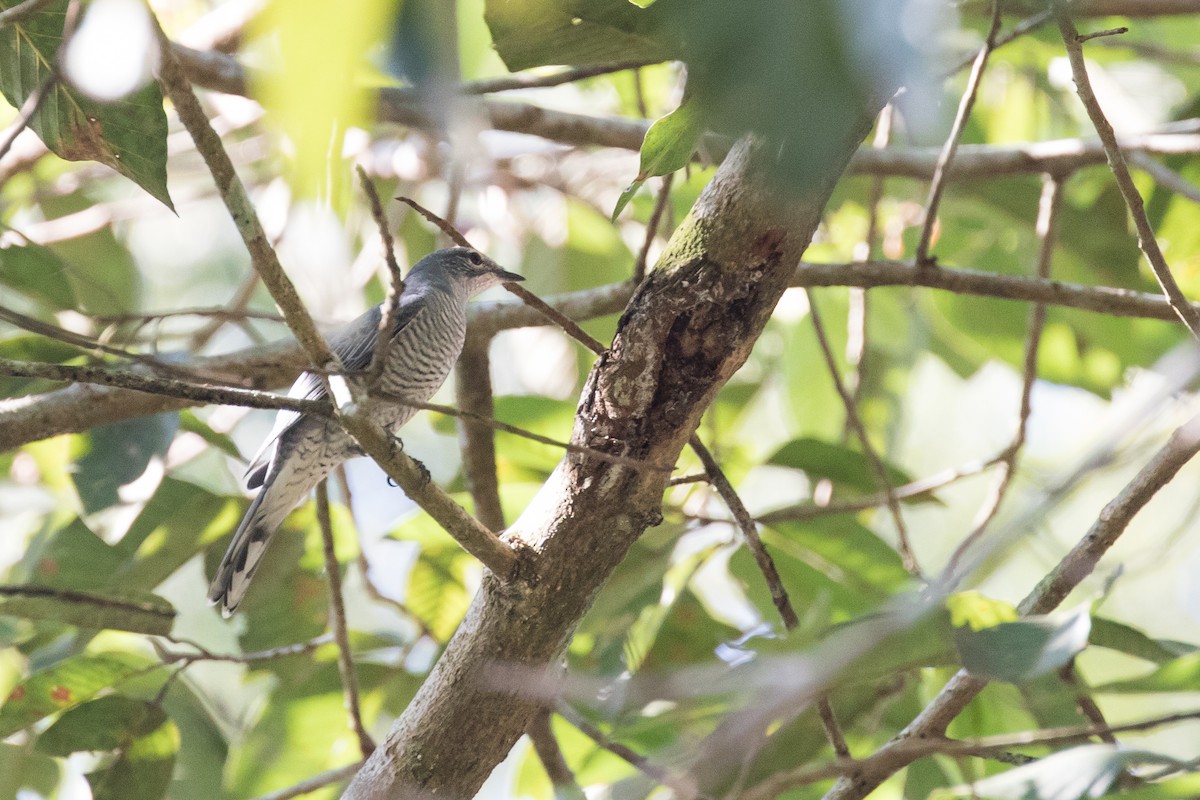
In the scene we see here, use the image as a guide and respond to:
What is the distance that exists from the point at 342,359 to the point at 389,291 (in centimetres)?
216

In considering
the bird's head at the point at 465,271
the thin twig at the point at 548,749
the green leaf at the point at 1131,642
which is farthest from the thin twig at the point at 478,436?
the green leaf at the point at 1131,642

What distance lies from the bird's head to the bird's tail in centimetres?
117

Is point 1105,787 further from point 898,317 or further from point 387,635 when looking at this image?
point 898,317

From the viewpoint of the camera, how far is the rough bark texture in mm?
1663

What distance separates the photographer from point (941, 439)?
671cm

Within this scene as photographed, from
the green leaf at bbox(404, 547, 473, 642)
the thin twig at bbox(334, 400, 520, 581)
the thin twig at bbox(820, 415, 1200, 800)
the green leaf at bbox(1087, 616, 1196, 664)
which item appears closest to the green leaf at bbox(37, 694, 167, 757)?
the green leaf at bbox(404, 547, 473, 642)

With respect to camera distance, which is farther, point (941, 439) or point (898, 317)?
point (941, 439)

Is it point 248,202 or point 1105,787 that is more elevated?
point 248,202

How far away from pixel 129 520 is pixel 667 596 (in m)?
1.62

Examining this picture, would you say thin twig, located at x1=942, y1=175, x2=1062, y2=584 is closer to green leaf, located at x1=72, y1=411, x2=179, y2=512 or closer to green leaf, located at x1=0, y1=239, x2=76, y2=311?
green leaf, located at x1=72, y1=411, x2=179, y2=512

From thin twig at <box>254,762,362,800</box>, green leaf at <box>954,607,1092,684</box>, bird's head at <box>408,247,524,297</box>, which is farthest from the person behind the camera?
bird's head at <box>408,247,524,297</box>

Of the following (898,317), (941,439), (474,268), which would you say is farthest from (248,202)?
(941,439)

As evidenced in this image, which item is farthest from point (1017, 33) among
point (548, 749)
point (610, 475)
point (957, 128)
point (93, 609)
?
point (93, 609)

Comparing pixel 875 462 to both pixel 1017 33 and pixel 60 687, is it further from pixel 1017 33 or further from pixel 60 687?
pixel 60 687
